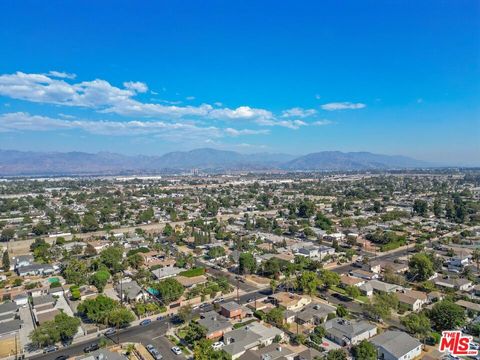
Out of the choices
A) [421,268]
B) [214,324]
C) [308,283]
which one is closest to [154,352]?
[214,324]

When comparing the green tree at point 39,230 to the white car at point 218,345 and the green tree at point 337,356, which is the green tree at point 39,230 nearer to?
the white car at point 218,345

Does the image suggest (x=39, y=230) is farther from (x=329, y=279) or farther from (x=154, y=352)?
(x=329, y=279)

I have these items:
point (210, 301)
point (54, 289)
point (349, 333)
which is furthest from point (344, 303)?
point (54, 289)

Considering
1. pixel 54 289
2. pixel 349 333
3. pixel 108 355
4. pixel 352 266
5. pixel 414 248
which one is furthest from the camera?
pixel 414 248

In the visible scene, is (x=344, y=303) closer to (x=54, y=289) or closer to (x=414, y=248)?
(x=414, y=248)

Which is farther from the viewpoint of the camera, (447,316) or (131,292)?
(131,292)

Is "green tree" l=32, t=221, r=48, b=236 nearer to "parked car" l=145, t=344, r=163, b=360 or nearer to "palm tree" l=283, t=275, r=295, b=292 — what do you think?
"parked car" l=145, t=344, r=163, b=360
